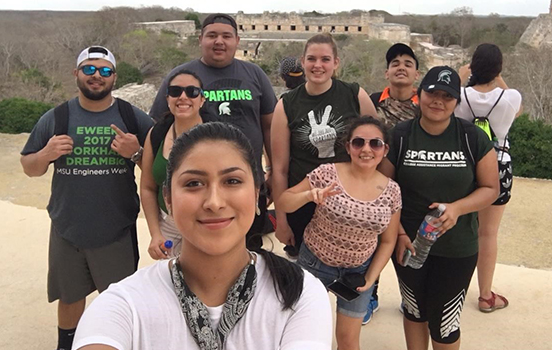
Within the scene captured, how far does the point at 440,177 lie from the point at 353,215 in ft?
1.62

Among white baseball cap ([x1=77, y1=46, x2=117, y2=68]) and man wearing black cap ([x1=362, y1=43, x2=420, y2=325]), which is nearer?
white baseball cap ([x1=77, y1=46, x2=117, y2=68])

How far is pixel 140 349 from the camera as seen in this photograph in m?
1.23

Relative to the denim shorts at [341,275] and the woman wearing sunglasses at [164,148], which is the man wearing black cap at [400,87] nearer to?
the denim shorts at [341,275]

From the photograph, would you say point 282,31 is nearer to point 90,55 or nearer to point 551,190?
point 551,190

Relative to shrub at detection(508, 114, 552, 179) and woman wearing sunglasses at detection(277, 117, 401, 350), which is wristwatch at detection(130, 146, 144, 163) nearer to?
woman wearing sunglasses at detection(277, 117, 401, 350)

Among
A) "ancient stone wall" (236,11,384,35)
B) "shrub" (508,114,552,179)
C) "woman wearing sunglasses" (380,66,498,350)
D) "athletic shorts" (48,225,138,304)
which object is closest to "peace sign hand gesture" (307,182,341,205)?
"woman wearing sunglasses" (380,66,498,350)

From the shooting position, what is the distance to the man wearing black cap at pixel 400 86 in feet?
10.2

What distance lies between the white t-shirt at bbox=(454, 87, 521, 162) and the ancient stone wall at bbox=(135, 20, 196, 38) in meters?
41.3

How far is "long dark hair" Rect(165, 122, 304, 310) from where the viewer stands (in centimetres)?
134

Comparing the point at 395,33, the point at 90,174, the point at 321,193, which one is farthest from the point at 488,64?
the point at 395,33

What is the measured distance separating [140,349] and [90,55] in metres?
2.03

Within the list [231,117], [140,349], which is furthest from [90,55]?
[140,349]

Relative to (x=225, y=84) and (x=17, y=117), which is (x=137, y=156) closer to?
(x=225, y=84)

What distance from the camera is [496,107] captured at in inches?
121
